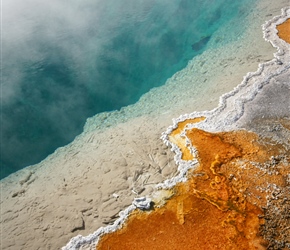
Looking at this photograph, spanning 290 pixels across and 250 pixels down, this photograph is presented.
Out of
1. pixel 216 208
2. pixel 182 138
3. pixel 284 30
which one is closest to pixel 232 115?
pixel 182 138

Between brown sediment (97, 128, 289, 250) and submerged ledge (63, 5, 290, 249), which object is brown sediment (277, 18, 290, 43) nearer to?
submerged ledge (63, 5, 290, 249)

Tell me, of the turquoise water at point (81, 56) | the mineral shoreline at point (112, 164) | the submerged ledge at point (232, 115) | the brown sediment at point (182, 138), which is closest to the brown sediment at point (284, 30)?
the submerged ledge at point (232, 115)

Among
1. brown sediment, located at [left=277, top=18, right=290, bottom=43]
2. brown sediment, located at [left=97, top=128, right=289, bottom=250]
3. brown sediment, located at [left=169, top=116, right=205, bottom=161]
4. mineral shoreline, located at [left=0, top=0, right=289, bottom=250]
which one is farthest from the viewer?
brown sediment, located at [left=277, top=18, right=290, bottom=43]

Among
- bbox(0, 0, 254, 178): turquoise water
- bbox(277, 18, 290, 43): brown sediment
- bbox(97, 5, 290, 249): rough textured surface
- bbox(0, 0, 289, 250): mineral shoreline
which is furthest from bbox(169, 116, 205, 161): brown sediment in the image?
bbox(277, 18, 290, 43): brown sediment

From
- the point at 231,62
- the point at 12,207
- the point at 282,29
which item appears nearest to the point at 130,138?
the point at 12,207

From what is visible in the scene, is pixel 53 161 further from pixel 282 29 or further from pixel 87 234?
pixel 282 29

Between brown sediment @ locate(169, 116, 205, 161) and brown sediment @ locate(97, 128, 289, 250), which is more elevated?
brown sediment @ locate(169, 116, 205, 161)

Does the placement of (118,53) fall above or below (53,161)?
above
